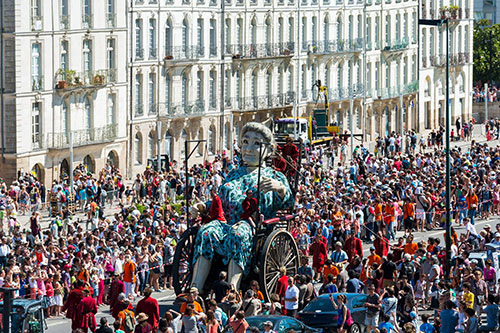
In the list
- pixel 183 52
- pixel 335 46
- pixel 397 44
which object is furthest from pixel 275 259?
pixel 397 44

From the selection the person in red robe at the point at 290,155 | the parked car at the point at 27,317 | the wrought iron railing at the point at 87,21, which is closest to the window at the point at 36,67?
the wrought iron railing at the point at 87,21

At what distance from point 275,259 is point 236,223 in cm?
130

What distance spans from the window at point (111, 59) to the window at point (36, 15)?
6.75 meters

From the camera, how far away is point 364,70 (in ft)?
325

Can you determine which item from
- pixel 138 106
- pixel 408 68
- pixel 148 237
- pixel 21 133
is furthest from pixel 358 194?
pixel 408 68

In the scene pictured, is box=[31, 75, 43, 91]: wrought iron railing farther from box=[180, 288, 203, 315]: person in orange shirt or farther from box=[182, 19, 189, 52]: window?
box=[180, 288, 203, 315]: person in orange shirt

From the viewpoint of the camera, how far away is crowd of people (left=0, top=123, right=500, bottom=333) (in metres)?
33.8

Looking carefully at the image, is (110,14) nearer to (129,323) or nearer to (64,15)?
(64,15)

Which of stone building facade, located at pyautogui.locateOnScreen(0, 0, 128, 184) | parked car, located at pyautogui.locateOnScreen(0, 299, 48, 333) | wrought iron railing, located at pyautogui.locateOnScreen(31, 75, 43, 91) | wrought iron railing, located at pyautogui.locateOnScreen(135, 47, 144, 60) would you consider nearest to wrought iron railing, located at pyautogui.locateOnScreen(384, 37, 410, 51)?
wrought iron railing, located at pyautogui.locateOnScreen(135, 47, 144, 60)

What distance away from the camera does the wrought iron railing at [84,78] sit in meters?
70.6

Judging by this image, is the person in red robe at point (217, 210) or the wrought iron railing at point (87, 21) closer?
the person in red robe at point (217, 210)

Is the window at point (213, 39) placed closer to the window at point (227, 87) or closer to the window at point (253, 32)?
the window at point (227, 87)

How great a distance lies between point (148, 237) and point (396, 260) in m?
8.35

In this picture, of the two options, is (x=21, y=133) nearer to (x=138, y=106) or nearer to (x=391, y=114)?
(x=138, y=106)
